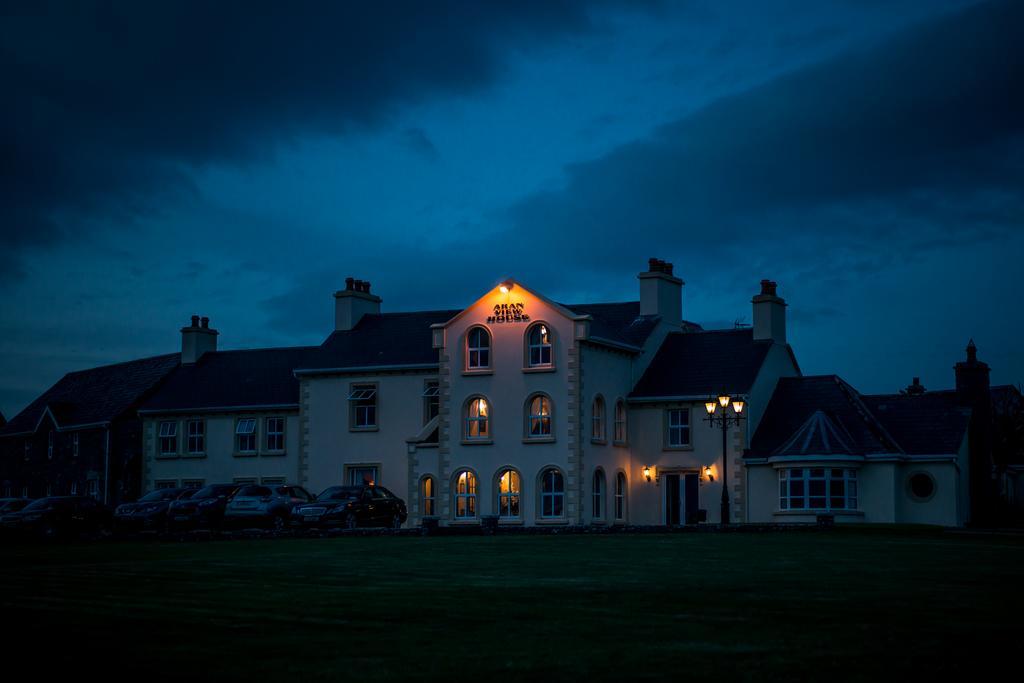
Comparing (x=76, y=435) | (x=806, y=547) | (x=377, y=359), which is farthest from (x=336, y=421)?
(x=806, y=547)

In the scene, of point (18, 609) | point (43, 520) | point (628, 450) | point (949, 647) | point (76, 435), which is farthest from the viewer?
point (76, 435)

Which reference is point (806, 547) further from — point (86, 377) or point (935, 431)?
point (86, 377)

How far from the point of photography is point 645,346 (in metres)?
56.0

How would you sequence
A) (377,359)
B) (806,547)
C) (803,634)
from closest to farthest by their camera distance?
(803,634) < (806,547) < (377,359)

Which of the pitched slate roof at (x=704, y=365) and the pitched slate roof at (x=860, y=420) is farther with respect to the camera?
the pitched slate roof at (x=704, y=365)

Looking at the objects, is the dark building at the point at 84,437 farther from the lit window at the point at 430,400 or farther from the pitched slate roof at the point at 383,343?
the lit window at the point at 430,400

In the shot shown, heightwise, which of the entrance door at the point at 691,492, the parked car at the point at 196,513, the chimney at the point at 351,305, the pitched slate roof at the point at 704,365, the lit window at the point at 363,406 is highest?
the chimney at the point at 351,305

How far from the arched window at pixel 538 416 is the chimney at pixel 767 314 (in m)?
9.57

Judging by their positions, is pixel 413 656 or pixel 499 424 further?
pixel 499 424

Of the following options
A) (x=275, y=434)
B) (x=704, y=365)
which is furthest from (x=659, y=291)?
(x=275, y=434)

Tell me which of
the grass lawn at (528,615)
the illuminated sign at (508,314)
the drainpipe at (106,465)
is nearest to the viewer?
the grass lawn at (528,615)

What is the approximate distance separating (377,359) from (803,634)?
44.6 m

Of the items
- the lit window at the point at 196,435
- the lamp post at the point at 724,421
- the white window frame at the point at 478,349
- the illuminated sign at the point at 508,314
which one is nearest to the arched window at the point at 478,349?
the white window frame at the point at 478,349

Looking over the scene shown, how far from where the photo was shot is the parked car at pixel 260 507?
49781mm
